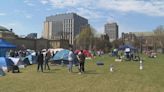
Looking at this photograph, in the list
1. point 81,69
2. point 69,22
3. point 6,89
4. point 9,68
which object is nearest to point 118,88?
point 6,89

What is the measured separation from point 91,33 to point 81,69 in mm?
115247

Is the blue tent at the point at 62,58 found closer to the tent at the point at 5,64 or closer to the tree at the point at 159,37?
the tent at the point at 5,64

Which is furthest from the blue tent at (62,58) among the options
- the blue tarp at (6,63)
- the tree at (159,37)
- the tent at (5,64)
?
the tree at (159,37)

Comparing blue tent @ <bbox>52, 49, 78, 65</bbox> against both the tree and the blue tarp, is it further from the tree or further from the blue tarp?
the tree

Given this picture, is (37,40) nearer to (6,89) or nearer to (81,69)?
(81,69)

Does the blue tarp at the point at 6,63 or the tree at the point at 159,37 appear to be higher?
the tree at the point at 159,37

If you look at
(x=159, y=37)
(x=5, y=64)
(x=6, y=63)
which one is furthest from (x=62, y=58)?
(x=159, y=37)

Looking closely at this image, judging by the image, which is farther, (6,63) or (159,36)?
(159,36)

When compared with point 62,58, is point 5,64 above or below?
below

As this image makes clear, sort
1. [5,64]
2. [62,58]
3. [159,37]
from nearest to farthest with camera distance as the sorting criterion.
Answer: [5,64] < [62,58] < [159,37]

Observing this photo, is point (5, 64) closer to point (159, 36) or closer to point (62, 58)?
point (62, 58)

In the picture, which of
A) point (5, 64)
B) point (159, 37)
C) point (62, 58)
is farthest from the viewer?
point (159, 37)

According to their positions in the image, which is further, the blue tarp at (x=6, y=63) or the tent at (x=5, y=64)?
the blue tarp at (x=6, y=63)

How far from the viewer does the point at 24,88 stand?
18.4 meters
